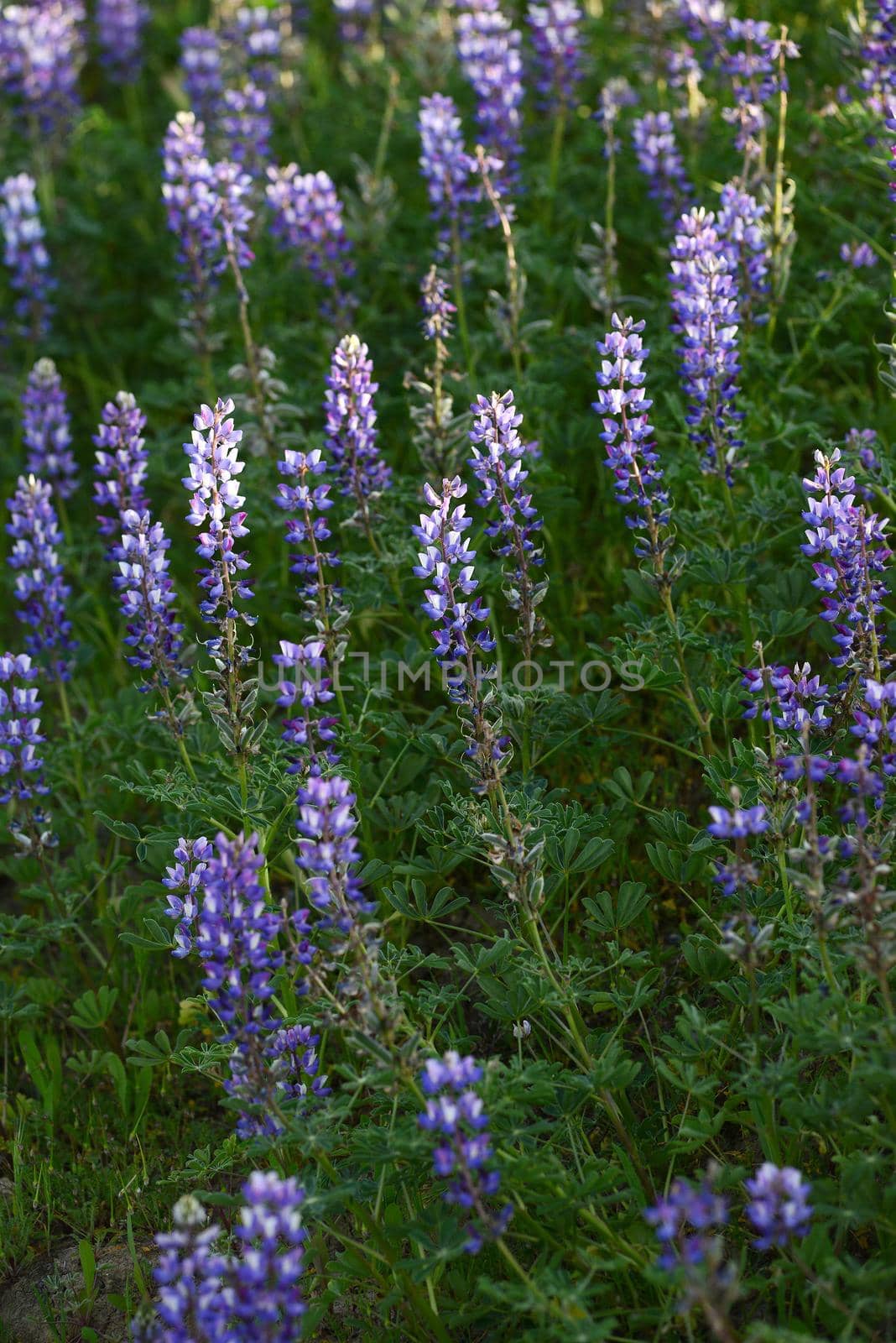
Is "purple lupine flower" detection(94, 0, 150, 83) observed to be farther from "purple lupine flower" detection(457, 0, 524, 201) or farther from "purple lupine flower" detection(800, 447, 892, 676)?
"purple lupine flower" detection(800, 447, 892, 676)

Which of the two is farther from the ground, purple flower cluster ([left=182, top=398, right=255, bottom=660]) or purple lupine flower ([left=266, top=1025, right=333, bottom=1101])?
purple flower cluster ([left=182, top=398, right=255, bottom=660])

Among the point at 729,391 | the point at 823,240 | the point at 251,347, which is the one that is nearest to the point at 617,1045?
the point at 729,391

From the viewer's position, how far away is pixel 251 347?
189 inches

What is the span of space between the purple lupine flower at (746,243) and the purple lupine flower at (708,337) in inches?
10.4

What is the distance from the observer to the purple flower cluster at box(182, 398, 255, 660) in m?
3.43

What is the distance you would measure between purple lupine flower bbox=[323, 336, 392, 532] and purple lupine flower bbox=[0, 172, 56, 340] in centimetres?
236

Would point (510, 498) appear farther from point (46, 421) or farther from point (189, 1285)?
point (46, 421)

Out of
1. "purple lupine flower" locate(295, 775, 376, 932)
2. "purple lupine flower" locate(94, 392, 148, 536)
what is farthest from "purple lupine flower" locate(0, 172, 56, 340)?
"purple lupine flower" locate(295, 775, 376, 932)

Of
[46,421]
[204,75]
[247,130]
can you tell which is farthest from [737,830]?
[204,75]

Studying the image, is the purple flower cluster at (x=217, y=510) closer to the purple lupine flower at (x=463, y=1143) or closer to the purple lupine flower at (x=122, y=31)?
the purple lupine flower at (x=463, y=1143)

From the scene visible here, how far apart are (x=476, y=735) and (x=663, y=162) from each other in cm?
306

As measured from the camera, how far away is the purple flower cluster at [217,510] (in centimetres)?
343

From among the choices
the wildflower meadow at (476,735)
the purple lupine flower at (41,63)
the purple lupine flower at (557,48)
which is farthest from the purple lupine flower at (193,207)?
the purple lupine flower at (41,63)

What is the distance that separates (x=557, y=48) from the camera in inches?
235
